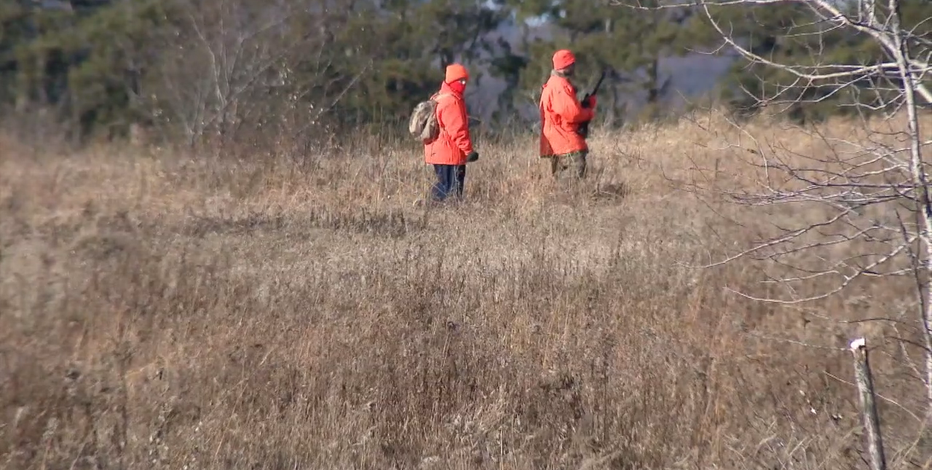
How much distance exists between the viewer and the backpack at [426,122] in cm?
887

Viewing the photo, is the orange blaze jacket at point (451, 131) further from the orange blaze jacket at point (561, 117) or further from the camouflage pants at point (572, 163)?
the camouflage pants at point (572, 163)

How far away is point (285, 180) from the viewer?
9852 millimetres

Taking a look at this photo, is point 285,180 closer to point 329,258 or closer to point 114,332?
point 329,258

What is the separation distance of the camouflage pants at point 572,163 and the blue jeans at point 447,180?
90cm

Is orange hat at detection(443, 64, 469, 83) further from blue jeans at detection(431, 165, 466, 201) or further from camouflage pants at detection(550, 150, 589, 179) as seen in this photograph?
camouflage pants at detection(550, 150, 589, 179)

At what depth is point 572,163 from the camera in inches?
360

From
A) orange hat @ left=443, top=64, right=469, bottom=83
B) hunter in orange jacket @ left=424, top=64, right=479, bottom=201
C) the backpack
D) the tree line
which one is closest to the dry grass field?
hunter in orange jacket @ left=424, top=64, right=479, bottom=201

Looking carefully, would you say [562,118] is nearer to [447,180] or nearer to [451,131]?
[451,131]

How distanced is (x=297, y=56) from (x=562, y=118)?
609 cm

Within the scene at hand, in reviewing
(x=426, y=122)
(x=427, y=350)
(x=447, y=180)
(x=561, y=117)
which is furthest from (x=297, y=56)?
(x=427, y=350)

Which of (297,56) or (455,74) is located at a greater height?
(455,74)

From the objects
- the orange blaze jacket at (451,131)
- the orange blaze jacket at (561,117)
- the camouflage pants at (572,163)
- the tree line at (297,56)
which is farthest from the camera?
the tree line at (297,56)

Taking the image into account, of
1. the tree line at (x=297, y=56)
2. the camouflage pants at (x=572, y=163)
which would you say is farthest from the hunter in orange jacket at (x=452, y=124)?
the tree line at (x=297, y=56)

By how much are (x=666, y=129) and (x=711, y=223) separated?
17.2ft
